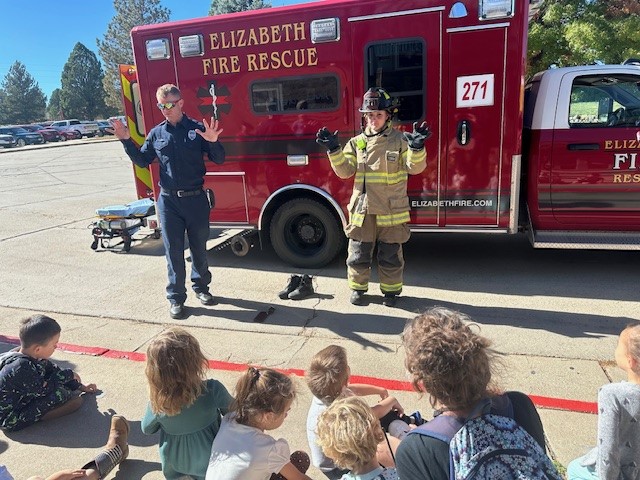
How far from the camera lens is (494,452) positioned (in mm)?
1442

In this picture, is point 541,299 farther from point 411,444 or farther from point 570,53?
point 570,53

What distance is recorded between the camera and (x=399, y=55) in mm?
5055

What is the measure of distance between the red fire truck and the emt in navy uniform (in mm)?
1083

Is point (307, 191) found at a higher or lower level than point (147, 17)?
lower

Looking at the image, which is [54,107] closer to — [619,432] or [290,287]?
[290,287]

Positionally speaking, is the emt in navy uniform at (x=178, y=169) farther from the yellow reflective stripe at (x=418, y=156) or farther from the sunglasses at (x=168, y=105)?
the yellow reflective stripe at (x=418, y=156)

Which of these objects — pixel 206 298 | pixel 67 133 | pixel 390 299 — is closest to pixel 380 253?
pixel 390 299

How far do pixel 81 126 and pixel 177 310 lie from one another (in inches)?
1935

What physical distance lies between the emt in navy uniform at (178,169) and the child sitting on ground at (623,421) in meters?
3.59

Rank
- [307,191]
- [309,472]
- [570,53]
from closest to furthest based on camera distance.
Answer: [309,472], [307,191], [570,53]

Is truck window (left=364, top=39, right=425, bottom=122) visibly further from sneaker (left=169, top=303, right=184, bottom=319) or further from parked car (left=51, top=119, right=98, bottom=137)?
parked car (left=51, top=119, right=98, bottom=137)

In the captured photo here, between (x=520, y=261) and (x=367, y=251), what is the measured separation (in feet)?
7.05

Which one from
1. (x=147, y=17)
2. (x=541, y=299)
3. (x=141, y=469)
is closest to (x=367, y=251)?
(x=541, y=299)


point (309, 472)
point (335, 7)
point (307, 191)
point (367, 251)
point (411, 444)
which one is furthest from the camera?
point (307, 191)
